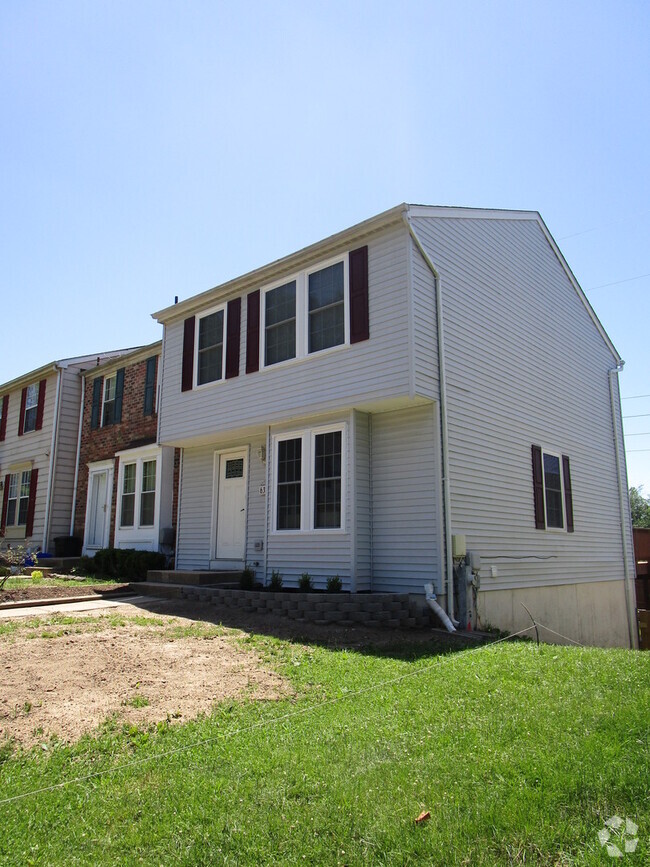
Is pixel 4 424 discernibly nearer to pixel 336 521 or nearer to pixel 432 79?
pixel 336 521

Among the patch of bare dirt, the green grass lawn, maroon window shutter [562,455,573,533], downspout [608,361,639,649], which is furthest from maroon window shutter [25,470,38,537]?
downspout [608,361,639,649]

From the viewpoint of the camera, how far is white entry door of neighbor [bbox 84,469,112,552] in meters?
17.0

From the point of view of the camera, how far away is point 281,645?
727 cm

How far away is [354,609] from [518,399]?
5.88m

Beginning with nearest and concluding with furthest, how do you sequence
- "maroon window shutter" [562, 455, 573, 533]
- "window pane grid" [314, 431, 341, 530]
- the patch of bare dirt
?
1. the patch of bare dirt
2. "window pane grid" [314, 431, 341, 530]
3. "maroon window shutter" [562, 455, 573, 533]

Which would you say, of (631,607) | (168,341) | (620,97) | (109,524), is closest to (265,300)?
(168,341)

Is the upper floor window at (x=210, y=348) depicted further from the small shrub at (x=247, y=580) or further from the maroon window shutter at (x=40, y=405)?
the maroon window shutter at (x=40, y=405)

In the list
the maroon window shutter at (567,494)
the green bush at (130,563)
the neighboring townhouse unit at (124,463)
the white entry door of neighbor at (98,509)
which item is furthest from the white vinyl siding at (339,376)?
the maroon window shutter at (567,494)

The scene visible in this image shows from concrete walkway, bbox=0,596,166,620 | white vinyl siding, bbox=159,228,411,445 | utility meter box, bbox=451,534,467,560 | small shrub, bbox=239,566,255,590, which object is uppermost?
white vinyl siding, bbox=159,228,411,445

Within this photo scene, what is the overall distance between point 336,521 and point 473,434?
2.75 meters

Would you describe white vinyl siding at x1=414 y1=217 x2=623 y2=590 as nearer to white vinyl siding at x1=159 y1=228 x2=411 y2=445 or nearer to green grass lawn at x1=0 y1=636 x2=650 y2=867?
white vinyl siding at x1=159 y1=228 x2=411 y2=445

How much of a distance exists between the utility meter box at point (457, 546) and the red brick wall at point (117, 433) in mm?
7270

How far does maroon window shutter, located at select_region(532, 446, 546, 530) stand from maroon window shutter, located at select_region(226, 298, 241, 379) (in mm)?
6148

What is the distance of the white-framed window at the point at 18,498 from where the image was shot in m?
20.0
